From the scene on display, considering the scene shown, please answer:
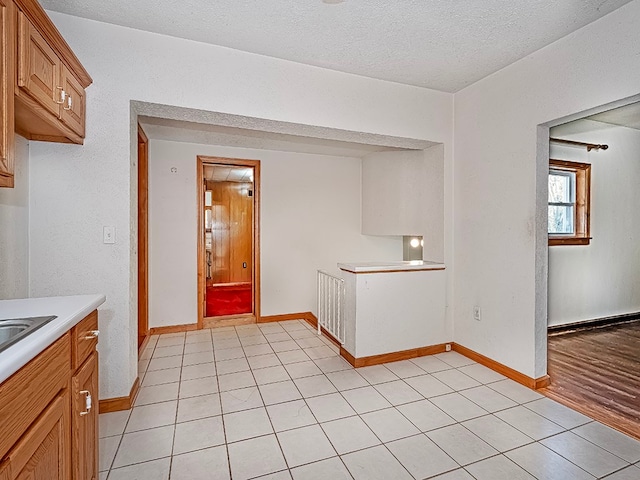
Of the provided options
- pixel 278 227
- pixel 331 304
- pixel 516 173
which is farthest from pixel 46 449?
pixel 278 227

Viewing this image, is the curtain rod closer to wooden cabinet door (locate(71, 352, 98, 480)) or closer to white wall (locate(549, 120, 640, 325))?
white wall (locate(549, 120, 640, 325))

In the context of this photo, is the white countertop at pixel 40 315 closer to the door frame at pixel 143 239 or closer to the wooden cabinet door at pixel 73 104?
Answer: the wooden cabinet door at pixel 73 104

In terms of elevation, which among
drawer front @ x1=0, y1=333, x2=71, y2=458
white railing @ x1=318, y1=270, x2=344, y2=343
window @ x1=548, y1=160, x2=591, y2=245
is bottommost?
white railing @ x1=318, y1=270, x2=344, y2=343

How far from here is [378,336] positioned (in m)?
3.11

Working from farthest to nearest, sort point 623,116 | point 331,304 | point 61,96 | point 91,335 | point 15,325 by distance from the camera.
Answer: point 331,304
point 623,116
point 61,96
point 91,335
point 15,325

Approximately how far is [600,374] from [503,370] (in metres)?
0.81

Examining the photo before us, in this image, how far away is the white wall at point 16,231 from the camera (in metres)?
1.88

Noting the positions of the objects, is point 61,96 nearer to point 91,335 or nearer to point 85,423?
point 91,335

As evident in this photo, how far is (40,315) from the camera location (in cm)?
124

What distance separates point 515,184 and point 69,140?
3212 mm

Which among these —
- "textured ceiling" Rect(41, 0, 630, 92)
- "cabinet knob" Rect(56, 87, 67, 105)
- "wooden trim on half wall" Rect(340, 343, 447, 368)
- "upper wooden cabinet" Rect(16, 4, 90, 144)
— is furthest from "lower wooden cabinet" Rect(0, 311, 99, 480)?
"wooden trim on half wall" Rect(340, 343, 447, 368)

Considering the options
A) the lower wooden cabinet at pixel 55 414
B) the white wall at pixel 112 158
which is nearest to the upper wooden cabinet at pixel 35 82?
the white wall at pixel 112 158

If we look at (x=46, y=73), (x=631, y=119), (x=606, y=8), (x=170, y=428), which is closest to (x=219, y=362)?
(x=170, y=428)

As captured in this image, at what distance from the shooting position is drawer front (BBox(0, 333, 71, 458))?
0.81 m
